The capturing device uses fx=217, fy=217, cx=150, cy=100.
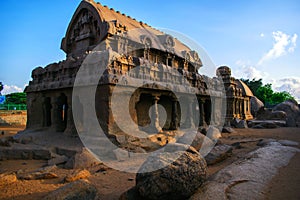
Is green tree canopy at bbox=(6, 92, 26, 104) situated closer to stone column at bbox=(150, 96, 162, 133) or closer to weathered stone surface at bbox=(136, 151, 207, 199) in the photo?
stone column at bbox=(150, 96, 162, 133)

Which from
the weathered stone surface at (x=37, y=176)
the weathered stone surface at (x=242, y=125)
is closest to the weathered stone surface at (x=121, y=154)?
the weathered stone surface at (x=37, y=176)

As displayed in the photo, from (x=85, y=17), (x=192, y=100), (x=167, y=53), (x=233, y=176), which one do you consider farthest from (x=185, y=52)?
(x=233, y=176)

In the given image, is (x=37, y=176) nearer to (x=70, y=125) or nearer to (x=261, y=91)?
(x=70, y=125)

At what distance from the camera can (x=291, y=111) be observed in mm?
20547

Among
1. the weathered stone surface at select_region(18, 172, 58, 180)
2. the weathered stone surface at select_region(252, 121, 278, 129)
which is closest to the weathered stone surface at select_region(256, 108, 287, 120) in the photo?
the weathered stone surface at select_region(252, 121, 278, 129)

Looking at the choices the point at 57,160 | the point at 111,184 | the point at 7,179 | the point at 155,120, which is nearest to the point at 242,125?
the point at 155,120

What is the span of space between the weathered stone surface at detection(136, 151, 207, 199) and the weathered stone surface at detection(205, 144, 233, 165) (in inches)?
100.0

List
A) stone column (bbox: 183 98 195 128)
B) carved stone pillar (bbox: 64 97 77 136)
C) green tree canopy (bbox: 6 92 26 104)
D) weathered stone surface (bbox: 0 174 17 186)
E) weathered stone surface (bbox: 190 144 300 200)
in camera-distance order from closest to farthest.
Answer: weathered stone surface (bbox: 190 144 300 200) → weathered stone surface (bbox: 0 174 17 186) → carved stone pillar (bbox: 64 97 77 136) → stone column (bbox: 183 98 195 128) → green tree canopy (bbox: 6 92 26 104)

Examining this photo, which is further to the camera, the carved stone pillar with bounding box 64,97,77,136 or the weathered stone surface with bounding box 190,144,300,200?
the carved stone pillar with bounding box 64,97,77,136

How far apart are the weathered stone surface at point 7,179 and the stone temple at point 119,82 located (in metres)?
3.02

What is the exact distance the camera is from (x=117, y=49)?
40.1 feet

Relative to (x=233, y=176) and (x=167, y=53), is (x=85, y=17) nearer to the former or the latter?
(x=167, y=53)

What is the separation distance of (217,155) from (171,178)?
3.35 metres

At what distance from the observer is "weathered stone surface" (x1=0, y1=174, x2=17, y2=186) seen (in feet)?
15.3
